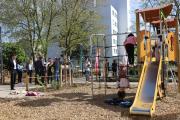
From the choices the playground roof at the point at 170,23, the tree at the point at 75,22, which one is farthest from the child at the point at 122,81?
the tree at the point at 75,22

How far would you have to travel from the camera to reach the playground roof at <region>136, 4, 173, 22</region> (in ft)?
50.3

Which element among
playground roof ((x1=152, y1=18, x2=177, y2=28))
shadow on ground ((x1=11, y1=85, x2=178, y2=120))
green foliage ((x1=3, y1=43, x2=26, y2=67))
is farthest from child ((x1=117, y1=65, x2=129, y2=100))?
green foliage ((x1=3, y1=43, x2=26, y2=67))

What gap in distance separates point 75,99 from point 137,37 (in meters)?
3.05

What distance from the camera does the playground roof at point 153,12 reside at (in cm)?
1533

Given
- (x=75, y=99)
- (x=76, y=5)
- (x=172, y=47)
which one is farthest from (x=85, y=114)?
(x=76, y=5)

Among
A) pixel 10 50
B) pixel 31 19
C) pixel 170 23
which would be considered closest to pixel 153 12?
pixel 170 23

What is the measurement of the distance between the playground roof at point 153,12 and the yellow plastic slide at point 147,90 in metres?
1.88

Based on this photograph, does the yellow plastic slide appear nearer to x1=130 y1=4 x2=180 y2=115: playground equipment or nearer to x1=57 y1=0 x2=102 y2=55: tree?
x1=130 y1=4 x2=180 y2=115: playground equipment

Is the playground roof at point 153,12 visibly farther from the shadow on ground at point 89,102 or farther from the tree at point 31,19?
the tree at point 31,19

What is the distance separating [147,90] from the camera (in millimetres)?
13312

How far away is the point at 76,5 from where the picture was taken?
105 feet

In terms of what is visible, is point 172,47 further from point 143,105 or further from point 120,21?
point 120,21

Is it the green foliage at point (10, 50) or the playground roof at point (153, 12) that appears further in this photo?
the green foliage at point (10, 50)

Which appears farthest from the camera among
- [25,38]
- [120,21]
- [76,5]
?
[120,21]
